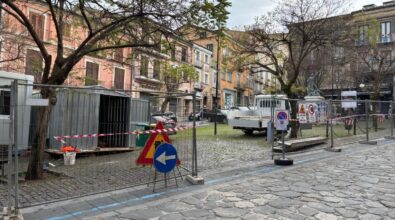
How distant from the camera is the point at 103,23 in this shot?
9211mm

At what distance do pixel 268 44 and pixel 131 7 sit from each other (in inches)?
397

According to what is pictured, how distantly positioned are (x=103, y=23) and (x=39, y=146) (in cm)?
376

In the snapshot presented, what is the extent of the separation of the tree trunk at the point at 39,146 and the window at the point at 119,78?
2720 cm

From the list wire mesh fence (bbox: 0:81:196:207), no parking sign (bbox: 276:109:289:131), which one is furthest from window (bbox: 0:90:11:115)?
no parking sign (bbox: 276:109:289:131)

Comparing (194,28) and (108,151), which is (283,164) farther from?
(108,151)

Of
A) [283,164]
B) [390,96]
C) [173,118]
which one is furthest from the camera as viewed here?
[390,96]

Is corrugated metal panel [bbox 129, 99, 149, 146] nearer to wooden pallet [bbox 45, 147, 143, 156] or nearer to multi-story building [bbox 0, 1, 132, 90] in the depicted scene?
wooden pallet [bbox 45, 147, 143, 156]

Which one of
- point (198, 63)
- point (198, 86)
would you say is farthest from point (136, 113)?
point (198, 63)

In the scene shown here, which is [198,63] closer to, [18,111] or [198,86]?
[198,86]

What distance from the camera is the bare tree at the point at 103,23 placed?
754 centimetres

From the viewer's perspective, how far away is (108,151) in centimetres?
1147

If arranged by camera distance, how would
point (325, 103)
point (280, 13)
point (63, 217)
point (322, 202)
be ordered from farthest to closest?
1. point (280, 13)
2. point (325, 103)
3. point (322, 202)
4. point (63, 217)

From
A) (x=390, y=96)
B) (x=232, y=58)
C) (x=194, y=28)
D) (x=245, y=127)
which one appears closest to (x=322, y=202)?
(x=194, y=28)

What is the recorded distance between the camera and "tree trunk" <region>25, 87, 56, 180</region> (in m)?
7.40
